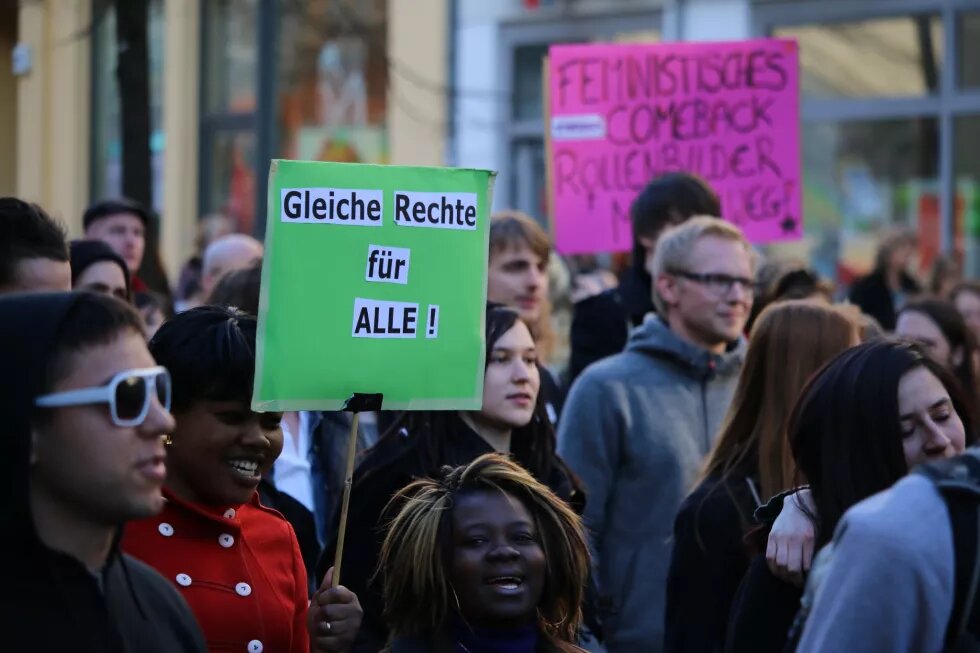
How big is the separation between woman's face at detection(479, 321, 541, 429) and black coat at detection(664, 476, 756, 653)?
2.03 ft

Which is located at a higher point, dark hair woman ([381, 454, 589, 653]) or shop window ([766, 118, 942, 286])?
shop window ([766, 118, 942, 286])

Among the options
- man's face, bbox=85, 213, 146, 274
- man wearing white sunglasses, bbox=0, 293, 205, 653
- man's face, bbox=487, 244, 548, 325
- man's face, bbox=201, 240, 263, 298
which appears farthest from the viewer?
man's face, bbox=201, 240, 263, 298

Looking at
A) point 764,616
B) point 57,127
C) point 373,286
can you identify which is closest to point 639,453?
point 373,286

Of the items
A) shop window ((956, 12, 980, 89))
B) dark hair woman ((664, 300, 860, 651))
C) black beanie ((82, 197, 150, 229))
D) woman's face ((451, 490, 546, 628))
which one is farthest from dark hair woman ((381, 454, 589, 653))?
shop window ((956, 12, 980, 89))

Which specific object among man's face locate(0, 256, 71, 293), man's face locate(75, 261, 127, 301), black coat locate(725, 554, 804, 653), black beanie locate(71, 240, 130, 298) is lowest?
black coat locate(725, 554, 804, 653)

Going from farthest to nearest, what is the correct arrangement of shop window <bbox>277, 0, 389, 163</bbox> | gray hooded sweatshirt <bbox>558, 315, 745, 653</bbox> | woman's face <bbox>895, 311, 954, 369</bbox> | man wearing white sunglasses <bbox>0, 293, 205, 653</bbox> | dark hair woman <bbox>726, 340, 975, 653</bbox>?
shop window <bbox>277, 0, 389, 163</bbox> < woman's face <bbox>895, 311, 954, 369</bbox> < gray hooded sweatshirt <bbox>558, 315, 745, 653</bbox> < dark hair woman <bbox>726, 340, 975, 653</bbox> < man wearing white sunglasses <bbox>0, 293, 205, 653</bbox>

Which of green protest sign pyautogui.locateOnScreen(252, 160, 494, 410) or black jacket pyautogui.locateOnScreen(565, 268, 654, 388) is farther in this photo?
black jacket pyautogui.locateOnScreen(565, 268, 654, 388)

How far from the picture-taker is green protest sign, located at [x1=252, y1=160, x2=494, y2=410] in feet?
A: 12.8

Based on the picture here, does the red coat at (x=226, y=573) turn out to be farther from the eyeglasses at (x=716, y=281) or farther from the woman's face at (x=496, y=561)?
the eyeglasses at (x=716, y=281)

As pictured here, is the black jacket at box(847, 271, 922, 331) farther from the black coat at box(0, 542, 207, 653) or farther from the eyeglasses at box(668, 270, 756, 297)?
the black coat at box(0, 542, 207, 653)

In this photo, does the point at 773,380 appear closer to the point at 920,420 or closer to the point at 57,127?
A: the point at 920,420

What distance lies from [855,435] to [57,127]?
18.9m

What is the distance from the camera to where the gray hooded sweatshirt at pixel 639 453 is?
5551mm

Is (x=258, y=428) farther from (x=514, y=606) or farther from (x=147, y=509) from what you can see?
(x=147, y=509)
